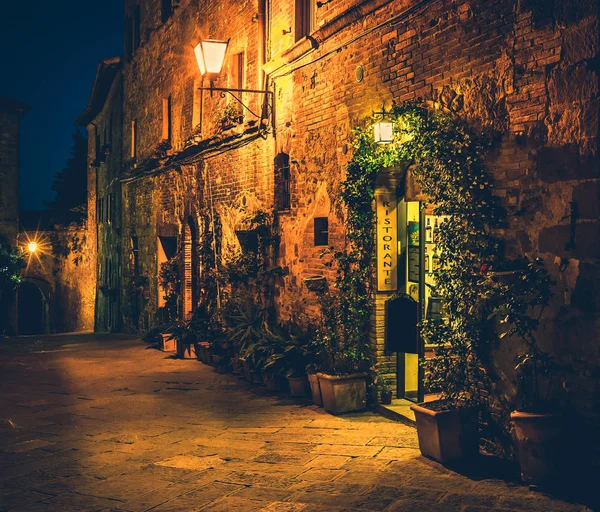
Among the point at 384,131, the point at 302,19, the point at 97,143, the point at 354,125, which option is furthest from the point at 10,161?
the point at 384,131

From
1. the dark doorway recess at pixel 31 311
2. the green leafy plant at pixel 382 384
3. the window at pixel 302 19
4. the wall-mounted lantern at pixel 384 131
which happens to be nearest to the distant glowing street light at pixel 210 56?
the window at pixel 302 19

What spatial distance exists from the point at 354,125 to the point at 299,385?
10.5 ft

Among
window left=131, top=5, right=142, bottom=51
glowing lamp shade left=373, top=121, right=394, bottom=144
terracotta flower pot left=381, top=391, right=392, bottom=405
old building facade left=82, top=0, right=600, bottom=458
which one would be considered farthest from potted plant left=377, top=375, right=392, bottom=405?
window left=131, top=5, right=142, bottom=51

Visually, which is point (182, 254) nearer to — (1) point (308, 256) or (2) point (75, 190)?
(1) point (308, 256)

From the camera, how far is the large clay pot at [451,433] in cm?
556

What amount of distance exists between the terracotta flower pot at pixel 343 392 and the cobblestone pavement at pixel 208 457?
0.16m

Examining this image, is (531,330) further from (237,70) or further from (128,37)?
(128,37)

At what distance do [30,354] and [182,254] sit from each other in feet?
11.7

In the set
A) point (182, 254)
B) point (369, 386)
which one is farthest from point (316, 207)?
point (182, 254)

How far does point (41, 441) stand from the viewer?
262 inches

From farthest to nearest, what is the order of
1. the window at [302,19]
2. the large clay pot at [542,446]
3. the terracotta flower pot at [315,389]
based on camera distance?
the window at [302,19]
the terracotta flower pot at [315,389]
the large clay pot at [542,446]

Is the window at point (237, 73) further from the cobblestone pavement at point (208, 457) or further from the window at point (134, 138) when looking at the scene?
the window at point (134, 138)

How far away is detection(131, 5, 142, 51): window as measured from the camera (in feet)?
55.8

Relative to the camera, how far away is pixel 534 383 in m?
5.43
